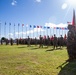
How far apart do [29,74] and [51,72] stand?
145 centimetres

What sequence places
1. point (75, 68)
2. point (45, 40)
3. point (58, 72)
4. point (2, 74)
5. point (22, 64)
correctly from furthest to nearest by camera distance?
point (45, 40) → point (22, 64) → point (75, 68) → point (58, 72) → point (2, 74)

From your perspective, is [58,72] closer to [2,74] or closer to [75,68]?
[75,68]

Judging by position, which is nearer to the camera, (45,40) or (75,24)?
(75,24)

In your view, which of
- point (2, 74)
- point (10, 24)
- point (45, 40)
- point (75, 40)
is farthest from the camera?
point (10, 24)

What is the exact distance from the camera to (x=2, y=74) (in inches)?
511

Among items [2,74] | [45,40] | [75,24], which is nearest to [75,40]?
[75,24]

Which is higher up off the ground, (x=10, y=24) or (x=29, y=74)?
(x=10, y=24)

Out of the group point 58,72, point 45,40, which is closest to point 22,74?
point 58,72

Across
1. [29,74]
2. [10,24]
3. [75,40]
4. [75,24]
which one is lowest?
[29,74]

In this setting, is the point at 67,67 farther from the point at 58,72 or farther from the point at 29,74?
the point at 29,74

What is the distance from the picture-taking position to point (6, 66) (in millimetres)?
15133

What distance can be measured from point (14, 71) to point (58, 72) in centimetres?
269

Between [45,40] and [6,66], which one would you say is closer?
[6,66]

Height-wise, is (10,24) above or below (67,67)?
above
